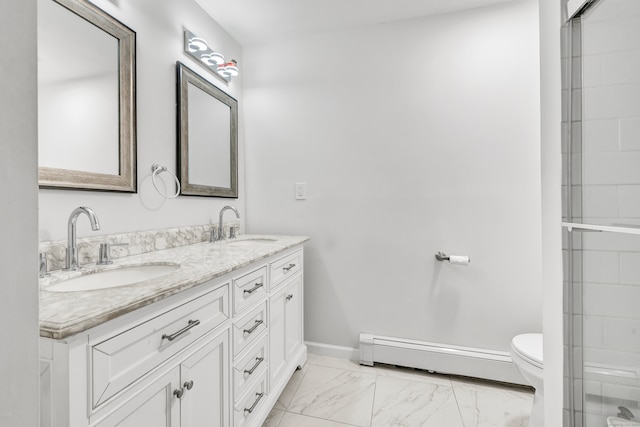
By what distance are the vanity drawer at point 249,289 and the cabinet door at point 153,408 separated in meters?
0.34

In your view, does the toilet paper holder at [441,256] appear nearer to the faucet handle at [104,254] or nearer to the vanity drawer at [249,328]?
the vanity drawer at [249,328]

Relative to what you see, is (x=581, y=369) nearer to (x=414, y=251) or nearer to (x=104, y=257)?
(x=414, y=251)

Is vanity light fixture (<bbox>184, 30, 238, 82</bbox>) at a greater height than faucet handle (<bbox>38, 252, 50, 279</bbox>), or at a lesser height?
greater

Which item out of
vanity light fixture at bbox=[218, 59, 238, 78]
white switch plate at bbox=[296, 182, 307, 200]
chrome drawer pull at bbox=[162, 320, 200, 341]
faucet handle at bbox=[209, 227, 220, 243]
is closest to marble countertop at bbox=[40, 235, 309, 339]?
chrome drawer pull at bbox=[162, 320, 200, 341]

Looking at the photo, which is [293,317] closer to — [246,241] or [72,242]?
[246,241]

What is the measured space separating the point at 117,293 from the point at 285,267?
102cm

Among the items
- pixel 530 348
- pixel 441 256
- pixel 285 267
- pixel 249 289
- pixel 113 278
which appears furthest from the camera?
pixel 441 256

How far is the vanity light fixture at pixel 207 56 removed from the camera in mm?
1667

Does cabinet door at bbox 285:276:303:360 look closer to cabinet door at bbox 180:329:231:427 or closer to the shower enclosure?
cabinet door at bbox 180:329:231:427

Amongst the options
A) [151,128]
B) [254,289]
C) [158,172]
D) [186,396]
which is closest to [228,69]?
[151,128]

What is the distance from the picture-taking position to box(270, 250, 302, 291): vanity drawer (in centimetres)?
152

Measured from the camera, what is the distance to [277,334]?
1.57 meters

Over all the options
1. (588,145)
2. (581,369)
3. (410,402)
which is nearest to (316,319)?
(410,402)

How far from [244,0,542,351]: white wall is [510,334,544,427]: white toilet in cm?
43
